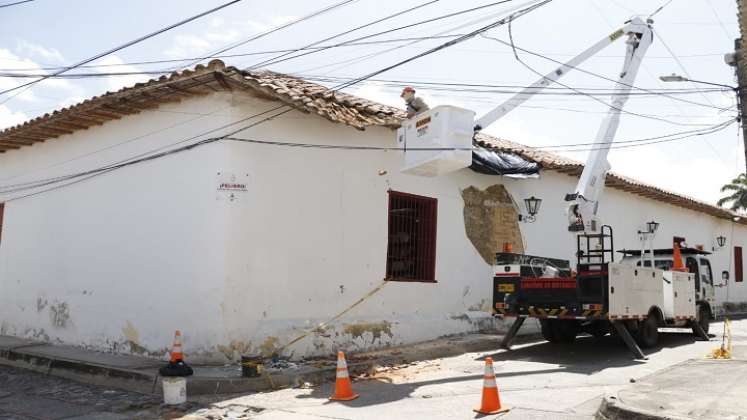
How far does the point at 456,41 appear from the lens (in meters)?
8.54

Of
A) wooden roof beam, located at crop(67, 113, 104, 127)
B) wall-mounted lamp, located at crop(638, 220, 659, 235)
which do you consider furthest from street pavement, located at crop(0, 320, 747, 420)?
wall-mounted lamp, located at crop(638, 220, 659, 235)

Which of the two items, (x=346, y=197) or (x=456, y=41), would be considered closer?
(x=456, y=41)

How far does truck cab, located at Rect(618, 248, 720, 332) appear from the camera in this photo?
44.1 ft

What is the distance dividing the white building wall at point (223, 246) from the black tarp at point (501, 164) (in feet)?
1.63

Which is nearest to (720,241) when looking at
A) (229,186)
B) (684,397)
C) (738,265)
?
(738,265)

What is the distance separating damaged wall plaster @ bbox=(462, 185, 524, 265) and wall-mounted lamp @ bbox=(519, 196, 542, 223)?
11.9 inches

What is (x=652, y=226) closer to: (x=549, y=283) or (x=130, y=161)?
(x=549, y=283)

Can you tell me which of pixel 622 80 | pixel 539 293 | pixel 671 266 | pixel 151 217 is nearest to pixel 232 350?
pixel 151 217

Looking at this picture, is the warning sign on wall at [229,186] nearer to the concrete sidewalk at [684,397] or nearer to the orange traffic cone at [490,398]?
the orange traffic cone at [490,398]

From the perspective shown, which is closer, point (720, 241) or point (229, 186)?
point (229, 186)

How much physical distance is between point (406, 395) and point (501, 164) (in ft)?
21.9

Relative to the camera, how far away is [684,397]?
6.16 m

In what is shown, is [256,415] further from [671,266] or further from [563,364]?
[671,266]

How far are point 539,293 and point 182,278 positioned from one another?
5725mm
